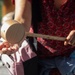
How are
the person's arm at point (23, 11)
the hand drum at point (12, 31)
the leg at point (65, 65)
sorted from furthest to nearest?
the leg at point (65, 65) < the person's arm at point (23, 11) < the hand drum at point (12, 31)

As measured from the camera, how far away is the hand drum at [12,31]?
83cm

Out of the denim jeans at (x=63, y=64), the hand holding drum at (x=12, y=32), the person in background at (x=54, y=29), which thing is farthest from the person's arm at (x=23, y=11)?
the denim jeans at (x=63, y=64)

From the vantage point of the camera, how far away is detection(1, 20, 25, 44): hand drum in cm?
83

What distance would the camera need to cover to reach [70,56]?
1.12 meters

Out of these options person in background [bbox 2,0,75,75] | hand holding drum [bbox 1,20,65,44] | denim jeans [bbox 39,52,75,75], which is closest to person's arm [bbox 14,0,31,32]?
person in background [bbox 2,0,75,75]

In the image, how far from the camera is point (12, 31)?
85cm

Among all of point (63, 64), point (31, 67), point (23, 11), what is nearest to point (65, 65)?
point (63, 64)

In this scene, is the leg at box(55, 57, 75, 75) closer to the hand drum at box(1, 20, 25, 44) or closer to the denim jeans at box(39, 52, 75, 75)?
the denim jeans at box(39, 52, 75, 75)

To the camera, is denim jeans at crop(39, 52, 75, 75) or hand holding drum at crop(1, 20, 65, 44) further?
denim jeans at crop(39, 52, 75, 75)

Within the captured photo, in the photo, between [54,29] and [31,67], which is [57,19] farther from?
[31,67]

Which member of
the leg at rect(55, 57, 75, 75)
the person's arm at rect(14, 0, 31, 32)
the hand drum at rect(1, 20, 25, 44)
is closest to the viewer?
the hand drum at rect(1, 20, 25, 44)

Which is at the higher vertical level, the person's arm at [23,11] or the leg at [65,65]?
the person's arm at [23,11]

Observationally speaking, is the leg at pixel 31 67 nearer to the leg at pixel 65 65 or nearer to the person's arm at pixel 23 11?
the leg at pixel 65 65

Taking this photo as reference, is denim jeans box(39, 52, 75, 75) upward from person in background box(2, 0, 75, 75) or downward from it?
downward
